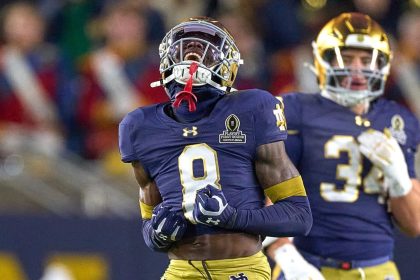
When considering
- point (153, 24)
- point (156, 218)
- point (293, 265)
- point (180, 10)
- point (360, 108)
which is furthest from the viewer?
point (180, 10)

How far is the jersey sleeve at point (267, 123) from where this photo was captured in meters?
3.92

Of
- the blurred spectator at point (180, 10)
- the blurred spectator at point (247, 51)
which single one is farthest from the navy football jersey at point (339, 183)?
the blurred spectator at point (180, 10)

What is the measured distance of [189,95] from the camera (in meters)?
3.91

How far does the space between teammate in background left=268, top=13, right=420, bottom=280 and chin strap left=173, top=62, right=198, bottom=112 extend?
0.99 metres

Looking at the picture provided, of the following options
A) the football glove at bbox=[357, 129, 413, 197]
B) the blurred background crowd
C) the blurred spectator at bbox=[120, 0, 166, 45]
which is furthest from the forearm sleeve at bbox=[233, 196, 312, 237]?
the blurred spectator at bbox=[120, 0, 166, 45]

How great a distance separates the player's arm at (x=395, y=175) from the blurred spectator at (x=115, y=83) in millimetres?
2782

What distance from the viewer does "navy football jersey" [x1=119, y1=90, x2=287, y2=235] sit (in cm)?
391

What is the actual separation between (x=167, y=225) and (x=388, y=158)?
4.03ft

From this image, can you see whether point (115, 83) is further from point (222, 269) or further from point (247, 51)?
point (222, 269)

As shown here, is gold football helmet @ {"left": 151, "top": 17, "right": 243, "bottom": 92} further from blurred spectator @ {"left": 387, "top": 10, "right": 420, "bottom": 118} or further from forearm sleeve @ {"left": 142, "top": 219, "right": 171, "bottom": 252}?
blurred spectator @ {"left": 387, "top": 10, "right": 420, "bottom": 118}

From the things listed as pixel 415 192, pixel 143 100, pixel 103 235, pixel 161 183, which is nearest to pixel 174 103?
pixel 161 183

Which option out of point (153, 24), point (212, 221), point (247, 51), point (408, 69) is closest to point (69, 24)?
point (153, 24)

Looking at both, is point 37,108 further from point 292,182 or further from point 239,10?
point 292,182

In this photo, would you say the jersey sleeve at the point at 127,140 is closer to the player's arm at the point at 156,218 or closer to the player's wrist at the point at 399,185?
the player's arm at the point at 156,218
